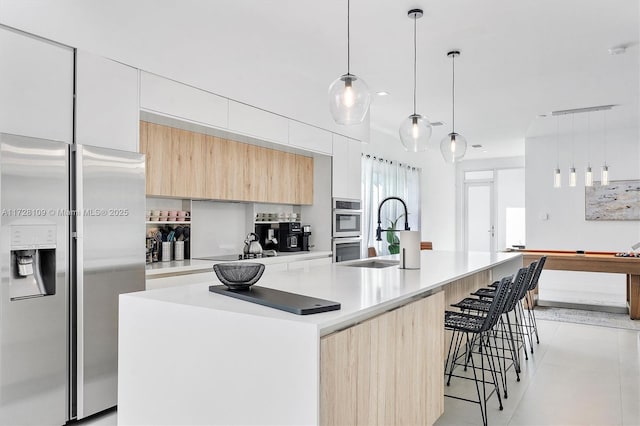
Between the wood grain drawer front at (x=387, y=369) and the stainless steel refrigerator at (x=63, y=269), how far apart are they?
195 cm

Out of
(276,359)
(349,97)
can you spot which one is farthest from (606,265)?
(276,359)

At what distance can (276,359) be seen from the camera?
5.29 ft

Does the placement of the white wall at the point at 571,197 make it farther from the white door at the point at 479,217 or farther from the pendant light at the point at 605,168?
the white door at the point at 479,217

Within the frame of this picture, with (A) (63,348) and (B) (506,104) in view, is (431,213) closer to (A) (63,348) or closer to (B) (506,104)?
(B) (506,104)

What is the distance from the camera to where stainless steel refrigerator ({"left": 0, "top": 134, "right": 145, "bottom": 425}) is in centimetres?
253

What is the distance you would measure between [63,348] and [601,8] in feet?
13.8

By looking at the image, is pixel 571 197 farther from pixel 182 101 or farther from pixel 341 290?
pixel 341 290

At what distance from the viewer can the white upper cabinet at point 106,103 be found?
9.57ft

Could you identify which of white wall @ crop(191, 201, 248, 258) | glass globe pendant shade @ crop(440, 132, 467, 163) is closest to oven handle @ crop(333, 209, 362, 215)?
white wall @ crop(191, 201, 248, 258)

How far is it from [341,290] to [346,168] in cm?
376

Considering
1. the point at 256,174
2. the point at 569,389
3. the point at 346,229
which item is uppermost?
the point at 256,174

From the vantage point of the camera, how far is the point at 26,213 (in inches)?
102

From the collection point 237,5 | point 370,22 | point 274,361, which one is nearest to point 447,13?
point 370,22

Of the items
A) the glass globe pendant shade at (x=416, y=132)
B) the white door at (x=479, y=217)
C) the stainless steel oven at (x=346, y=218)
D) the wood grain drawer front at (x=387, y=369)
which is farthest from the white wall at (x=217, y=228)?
the white door at (x=479, y=217)
